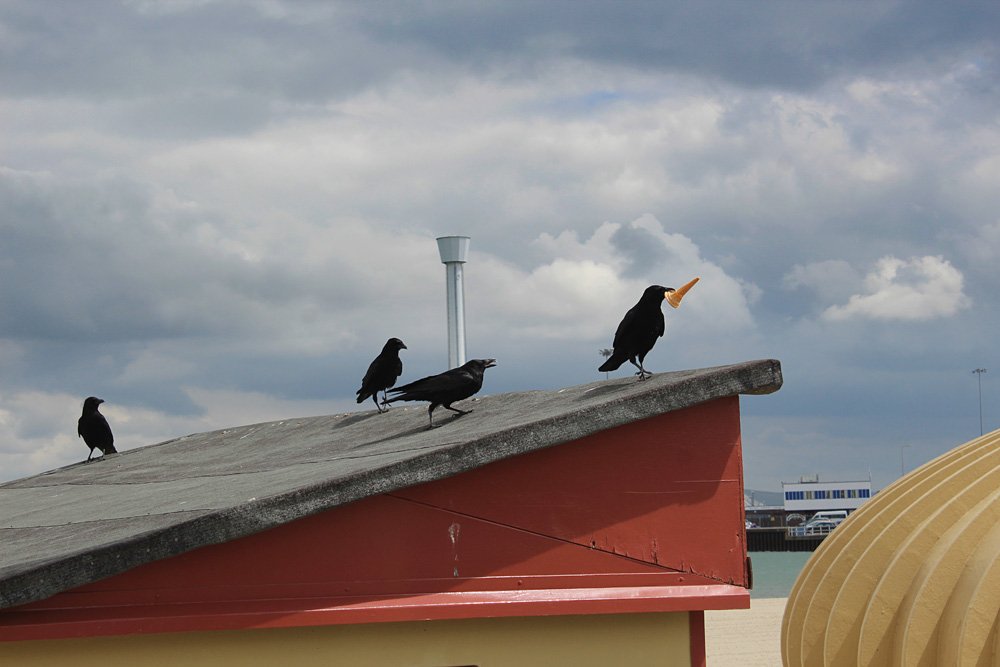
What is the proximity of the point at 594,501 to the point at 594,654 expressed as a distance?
0.75 m

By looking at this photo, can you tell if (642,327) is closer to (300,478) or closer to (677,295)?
(677,295)

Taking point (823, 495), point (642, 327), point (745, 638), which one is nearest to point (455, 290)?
point (642, 327)

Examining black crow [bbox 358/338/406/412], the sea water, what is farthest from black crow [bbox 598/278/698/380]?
the sea water

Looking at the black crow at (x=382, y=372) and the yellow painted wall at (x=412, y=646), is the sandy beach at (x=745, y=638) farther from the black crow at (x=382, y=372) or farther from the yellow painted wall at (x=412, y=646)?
the yellow painted wall at (x=412, y=646)

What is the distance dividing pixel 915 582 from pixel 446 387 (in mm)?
3563

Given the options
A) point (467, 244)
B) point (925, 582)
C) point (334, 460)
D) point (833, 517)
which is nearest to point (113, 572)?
point (334, 460)

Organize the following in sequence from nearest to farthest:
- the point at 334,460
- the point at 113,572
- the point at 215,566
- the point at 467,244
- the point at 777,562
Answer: the point at 113,572 < the point at 215,566 < the point at 334,460 < the point at 467,244 < the point at 777,562

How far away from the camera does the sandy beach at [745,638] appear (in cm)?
2538

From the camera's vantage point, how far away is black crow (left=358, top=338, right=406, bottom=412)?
420 inches

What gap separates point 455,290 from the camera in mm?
15172

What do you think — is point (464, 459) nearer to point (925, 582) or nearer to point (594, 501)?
point (594, 501)

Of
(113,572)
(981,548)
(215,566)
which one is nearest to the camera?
(113,572)

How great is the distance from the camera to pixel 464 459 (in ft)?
18.2

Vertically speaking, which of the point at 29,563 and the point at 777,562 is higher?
the point at 29,563
